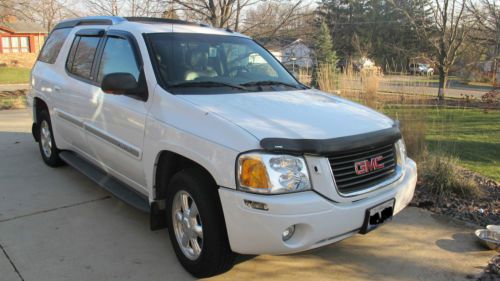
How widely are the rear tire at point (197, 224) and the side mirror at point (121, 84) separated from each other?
0.87 m

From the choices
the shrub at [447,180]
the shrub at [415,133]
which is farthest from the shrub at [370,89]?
the shrub at [447,180]

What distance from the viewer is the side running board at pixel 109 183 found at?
3928 millimetres

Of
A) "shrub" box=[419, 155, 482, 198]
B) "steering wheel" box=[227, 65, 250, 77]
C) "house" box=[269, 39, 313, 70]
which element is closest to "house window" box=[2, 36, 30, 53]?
"house" box=[269, 39, 313, 70]

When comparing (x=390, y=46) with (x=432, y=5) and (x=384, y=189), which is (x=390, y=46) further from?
(x=384, y=189)

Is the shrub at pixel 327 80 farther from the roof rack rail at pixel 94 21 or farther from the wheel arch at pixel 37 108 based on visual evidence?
the wheel arch at pixel 37 108

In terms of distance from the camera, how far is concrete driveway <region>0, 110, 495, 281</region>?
11.4 ft

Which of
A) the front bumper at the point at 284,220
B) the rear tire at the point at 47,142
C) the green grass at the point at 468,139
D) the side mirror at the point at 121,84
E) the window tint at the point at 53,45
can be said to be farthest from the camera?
the green grass at the point at 468,139

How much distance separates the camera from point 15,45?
48344 millimetres

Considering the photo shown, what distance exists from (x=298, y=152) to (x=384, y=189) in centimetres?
87

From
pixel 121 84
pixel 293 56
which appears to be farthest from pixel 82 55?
pixel 293 56

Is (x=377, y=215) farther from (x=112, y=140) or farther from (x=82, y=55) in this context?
A: (x=82, y=55)

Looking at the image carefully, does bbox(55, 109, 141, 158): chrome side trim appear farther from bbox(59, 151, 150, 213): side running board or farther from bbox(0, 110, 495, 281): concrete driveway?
bbox(0, 110, 495, 281): concrete driveway

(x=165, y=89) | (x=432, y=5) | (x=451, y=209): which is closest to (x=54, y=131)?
(x=165, y=89)

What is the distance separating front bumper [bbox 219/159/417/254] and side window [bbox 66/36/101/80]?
2635 mm
